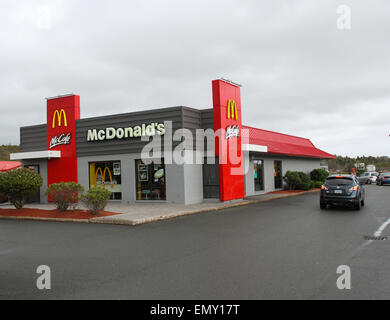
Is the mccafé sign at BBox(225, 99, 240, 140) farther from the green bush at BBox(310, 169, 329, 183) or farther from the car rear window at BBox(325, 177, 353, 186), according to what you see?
the green bush at BBox(310, 169, 329, 183)

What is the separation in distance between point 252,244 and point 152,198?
11.3m

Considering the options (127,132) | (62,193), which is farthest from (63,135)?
(62,193)

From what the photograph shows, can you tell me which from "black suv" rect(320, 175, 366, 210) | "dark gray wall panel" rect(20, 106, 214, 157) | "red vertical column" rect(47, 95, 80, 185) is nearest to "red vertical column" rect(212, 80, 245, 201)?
"dark gray wall panel" rect(20, 106, 214, 157)

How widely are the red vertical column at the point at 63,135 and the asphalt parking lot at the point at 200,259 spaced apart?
378 inches

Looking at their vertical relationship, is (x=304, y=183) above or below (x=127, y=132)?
below

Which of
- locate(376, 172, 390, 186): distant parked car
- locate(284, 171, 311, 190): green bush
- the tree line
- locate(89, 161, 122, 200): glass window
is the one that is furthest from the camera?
the tree line

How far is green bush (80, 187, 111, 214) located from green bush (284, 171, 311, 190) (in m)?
17.5

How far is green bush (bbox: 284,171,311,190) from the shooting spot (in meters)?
28.2

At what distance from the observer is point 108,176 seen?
68.7 ft

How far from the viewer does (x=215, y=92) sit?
1928cm

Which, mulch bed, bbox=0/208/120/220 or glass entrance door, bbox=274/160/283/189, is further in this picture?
glass entrance door, bbox=274/160/283/189

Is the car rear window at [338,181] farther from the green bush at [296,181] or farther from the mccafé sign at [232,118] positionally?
the green bush at [296,181]

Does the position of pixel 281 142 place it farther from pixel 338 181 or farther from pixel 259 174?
pixel 338 181

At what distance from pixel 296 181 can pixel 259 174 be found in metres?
3.82
